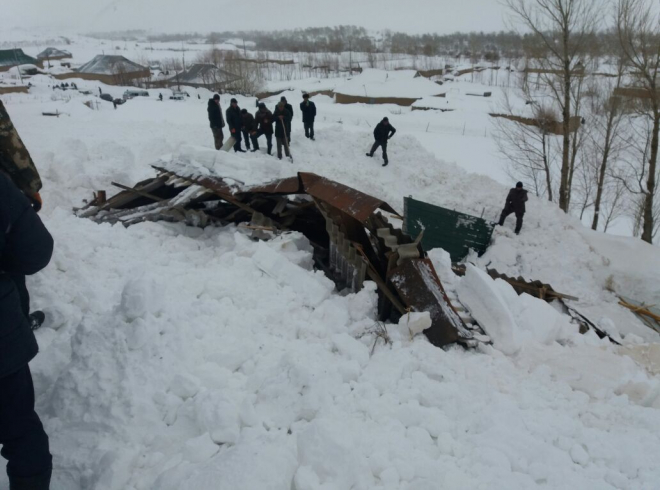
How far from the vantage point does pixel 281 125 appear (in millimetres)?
10930

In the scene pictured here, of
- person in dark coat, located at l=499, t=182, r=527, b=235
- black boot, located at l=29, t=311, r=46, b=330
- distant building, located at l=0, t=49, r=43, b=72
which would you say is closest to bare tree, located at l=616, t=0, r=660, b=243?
person in dark coat, located at l=499, t=182, r=527, b=235

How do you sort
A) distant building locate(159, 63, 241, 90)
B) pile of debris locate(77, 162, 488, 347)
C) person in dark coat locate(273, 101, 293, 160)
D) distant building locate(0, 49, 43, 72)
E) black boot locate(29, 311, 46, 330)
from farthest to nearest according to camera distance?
distant building locate(0, 49, 43, 72), distant building locate(159, 63, 241, 90), person in dark coat locate(273, 101, 293, 160), pile of debris locate(77, 162, 488, 347), black boot locate(29, 311, 46, 330)

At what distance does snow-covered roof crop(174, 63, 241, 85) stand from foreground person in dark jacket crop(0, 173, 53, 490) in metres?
43.6

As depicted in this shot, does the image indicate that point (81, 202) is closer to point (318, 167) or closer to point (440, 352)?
point (318, 167)

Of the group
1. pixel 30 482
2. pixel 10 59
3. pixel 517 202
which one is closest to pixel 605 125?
pixel 517 202

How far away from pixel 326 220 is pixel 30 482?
11.8 feet

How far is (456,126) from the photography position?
94.9ft

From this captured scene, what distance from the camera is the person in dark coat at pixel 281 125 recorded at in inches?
427

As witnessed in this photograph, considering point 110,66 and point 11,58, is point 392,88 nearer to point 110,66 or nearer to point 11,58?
point 110,66

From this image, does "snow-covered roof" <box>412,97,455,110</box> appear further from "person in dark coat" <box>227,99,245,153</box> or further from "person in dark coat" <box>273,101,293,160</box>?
"person in dark coat" <box>227,99,245,153</box>

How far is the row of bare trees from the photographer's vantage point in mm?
11430

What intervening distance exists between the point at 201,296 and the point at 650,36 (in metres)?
13.6

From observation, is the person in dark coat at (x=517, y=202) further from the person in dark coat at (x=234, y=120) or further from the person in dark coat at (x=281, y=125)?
the person in dark coat at (x=234, y=120)

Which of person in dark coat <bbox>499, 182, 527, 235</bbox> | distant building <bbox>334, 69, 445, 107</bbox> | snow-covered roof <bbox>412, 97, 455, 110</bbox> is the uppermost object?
distant building <bbox>334, 69, 445, 107</bbox>
